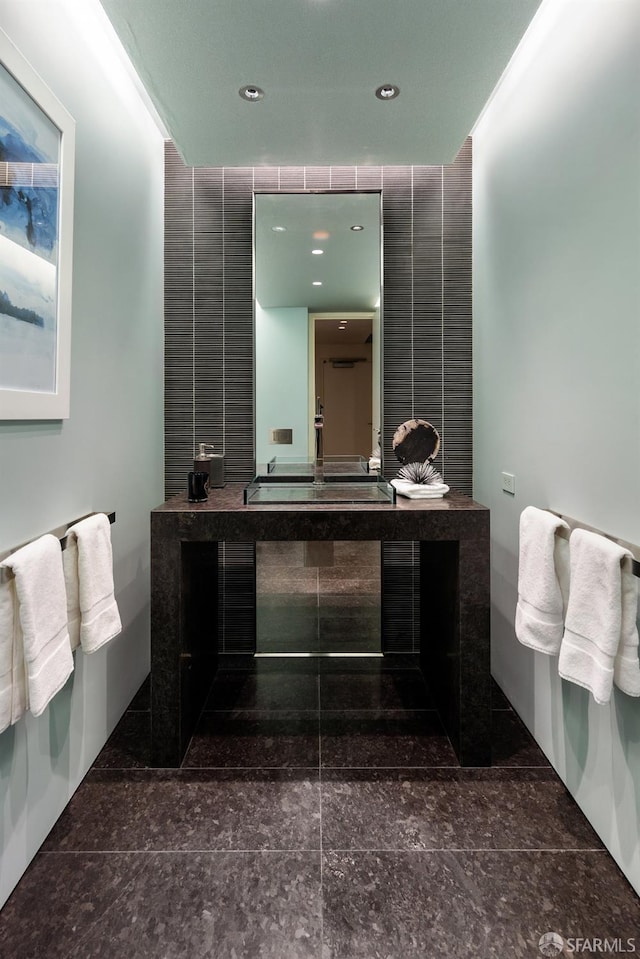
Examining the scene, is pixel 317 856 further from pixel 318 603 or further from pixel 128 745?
pixel 318 603

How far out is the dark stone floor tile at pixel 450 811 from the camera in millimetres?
1517

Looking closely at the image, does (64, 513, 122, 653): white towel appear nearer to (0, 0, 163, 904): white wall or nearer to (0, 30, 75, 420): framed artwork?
(0, 0, 163, 904): white wall

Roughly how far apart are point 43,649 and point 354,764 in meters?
1.18

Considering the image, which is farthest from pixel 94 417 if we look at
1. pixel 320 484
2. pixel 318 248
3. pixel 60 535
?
pixel 318 248

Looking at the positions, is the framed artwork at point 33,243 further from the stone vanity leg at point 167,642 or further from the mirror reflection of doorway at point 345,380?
the mirror reflection of doorway at point 345,380

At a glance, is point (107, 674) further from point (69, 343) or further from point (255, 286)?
point (255, 286)

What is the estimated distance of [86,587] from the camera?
157 centimetres

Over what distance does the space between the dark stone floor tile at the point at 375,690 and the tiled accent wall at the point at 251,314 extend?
373 millimetres

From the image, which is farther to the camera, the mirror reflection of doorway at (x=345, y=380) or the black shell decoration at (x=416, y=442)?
the mirror reflection of doorway at (x=345, y=380)

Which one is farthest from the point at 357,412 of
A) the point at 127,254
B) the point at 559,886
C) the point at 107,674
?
the point at 559,886

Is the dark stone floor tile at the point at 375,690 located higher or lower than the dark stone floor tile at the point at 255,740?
higher

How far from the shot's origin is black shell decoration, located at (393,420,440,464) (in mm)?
2381

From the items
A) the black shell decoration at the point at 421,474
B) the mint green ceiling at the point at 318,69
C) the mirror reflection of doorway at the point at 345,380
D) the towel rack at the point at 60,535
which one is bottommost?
the towel rack at the point at 60,535

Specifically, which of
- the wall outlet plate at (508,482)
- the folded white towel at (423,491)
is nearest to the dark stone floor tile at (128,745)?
the folded white towel at (423,491)
